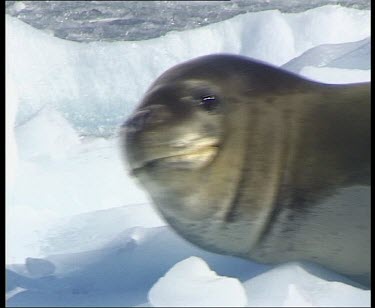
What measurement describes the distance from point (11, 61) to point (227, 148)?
113 centimetres

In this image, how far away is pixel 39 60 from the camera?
307 centimetres

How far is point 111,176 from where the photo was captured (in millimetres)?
2490

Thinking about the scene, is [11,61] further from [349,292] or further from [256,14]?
[349,292]

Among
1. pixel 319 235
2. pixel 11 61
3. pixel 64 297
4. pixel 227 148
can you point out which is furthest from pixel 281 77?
pixel 11 61

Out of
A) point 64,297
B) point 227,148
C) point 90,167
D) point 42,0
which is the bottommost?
point 64,297

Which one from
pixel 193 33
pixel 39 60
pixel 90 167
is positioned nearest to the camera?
pixel 90 167

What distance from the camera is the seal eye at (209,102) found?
226 cm

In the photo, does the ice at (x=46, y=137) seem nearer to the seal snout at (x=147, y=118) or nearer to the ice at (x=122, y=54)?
the ice at (x=122, y=54)

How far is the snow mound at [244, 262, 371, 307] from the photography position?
2.00 meters

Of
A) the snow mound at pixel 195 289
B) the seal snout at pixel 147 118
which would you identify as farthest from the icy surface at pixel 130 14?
the snow mound at pixel 195 289

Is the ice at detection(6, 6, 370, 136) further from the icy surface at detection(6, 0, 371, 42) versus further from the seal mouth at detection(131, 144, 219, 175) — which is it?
the seal mouth at detection(131, 144, 219, 175)

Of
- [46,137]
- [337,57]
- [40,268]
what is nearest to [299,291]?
[40,268]

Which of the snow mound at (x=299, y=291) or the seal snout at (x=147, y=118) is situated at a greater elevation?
the seal snout at (x=147, y=118)

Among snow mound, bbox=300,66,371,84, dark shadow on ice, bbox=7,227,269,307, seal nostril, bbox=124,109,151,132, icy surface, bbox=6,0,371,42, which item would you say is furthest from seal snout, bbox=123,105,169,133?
icy surface, bbox=6,0,371,42
